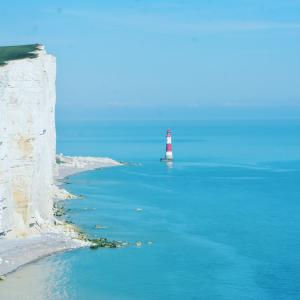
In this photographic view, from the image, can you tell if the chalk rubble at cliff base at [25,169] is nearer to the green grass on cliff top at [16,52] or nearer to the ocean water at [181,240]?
the green grass on cliff top at [16,52]

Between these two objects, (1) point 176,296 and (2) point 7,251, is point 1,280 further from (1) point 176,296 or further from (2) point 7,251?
(1) point 176,296

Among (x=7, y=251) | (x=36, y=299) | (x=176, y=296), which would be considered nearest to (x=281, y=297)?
(x=176, y=296)

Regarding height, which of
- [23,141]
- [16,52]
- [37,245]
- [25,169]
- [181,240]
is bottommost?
[181,240]

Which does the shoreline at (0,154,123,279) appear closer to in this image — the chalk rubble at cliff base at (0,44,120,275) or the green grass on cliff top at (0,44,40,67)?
the chalk rubble at cliff base at (0,44,120,275)

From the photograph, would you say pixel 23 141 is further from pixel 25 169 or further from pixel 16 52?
pixel 16 52

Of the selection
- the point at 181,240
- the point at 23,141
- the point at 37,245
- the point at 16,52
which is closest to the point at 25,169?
the point at 23,141

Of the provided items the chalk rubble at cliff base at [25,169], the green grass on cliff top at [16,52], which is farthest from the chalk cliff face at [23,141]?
the green grass on cliff top at [16,52]
